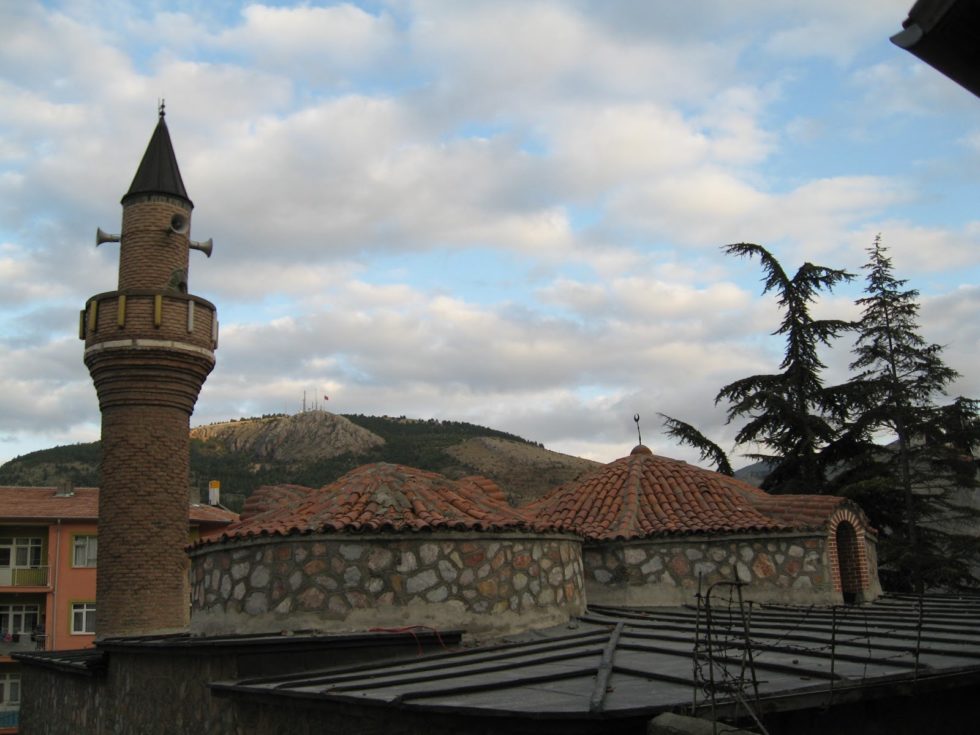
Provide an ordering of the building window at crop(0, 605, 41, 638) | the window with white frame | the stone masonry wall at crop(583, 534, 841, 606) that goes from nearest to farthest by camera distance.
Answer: the stone masonry wall at crop(583, 534, 841, 606) < the window with white frame < the building window at crop(0, 605, 41, 638)

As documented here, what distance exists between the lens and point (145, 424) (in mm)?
16766

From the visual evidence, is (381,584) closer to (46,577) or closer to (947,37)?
(947,37)

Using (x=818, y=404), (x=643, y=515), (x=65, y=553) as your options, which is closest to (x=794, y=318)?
(x=818, y=404)

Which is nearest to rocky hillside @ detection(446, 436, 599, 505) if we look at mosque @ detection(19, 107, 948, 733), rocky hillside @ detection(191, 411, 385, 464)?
rocky hillside @ detection(191, 411, 385, 464)

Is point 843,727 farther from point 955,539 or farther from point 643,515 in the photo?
point 955,539

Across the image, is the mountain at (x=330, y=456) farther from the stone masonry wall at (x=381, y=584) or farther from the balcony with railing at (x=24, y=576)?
the stone masonry wall at (x=381, y=584)

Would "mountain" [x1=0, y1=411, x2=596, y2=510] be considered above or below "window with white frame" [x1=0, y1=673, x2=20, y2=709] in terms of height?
above

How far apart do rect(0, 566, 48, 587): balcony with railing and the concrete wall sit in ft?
92.8

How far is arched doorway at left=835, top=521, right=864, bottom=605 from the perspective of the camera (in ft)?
44.4

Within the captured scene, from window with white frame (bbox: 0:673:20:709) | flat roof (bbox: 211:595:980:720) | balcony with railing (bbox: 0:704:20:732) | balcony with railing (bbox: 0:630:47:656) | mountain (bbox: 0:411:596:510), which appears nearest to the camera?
flat roof (bbox: 211:595:980:720)

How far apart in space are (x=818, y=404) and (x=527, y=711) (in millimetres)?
20852

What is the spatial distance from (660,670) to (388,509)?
14.3ft

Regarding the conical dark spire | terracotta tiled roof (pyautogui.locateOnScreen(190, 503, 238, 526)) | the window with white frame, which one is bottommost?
the window with white frame

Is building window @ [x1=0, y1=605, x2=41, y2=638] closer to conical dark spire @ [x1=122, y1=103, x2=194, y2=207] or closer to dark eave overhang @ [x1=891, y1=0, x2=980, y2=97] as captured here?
conical dark spire @ [x1=122, y1=103, x2=194, y2=207]
